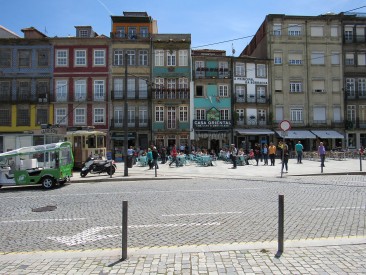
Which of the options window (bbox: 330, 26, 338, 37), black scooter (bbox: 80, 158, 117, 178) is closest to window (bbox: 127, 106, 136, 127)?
black scooter (bbox: 80, 158, 117, 178)

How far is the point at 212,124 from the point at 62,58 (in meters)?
18.8

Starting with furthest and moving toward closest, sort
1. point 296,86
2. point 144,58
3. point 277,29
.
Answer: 1. point 296,86
2. point 277,29
3. point 144,58

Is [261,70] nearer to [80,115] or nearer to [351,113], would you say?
[351,113]

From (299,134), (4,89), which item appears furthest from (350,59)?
(4,89)

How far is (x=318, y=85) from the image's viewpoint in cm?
4119

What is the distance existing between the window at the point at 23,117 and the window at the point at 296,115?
3057 centimetres

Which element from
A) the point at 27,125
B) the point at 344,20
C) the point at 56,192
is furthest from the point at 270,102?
the point at 56,192

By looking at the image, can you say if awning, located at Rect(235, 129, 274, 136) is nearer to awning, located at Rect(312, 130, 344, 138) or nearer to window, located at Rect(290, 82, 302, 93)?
awning, located at Rect(312, 130, 344, 138)

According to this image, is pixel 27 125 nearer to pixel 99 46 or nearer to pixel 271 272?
pixel 99 46

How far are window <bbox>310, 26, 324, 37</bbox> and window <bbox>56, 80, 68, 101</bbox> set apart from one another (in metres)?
29.8

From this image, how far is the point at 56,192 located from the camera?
12438 mm

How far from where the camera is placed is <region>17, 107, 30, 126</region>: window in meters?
38.1

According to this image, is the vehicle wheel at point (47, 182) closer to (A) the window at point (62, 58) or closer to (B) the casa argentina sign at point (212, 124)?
→ (B) the casa argentina sign at point (212, 124)

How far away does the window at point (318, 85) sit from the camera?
41.1m
